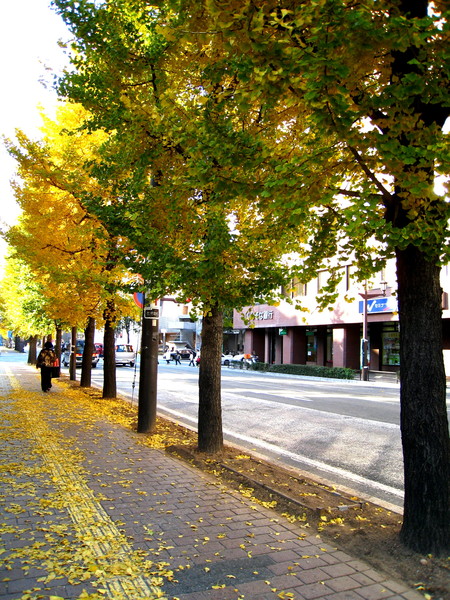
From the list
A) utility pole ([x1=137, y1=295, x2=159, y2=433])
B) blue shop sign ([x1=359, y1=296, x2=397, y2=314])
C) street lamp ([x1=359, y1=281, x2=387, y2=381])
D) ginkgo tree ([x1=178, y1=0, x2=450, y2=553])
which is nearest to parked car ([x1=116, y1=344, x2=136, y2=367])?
blue shop sign ([x1=359, y1=296, x2=397, y2=314])

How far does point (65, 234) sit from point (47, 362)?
169 inches

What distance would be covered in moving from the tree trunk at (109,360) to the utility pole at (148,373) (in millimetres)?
4830

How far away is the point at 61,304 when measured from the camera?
13.4 meters

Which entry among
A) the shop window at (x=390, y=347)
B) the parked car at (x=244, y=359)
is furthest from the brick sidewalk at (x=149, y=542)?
the parked car at (x=244, y=359)

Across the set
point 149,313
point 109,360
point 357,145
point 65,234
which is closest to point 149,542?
point 357,145

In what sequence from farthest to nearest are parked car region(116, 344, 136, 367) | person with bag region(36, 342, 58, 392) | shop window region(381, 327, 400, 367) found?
parked car region(116, 344, 136, 367) < shop window region(381, 327, 400, 367) < person with bag region(36, 342, 58, 392)

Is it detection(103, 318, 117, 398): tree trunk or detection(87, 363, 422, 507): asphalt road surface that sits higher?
detection(103, 318, 117, 398): tree trunk

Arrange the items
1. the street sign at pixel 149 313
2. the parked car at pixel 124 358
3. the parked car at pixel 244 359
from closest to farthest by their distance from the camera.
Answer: the street sign at pixel 149 313
the parked car at pixel 124 358
the parked car at pixel 244 359

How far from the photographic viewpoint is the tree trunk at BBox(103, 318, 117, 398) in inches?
539

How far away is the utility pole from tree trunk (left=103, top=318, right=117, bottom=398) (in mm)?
4830

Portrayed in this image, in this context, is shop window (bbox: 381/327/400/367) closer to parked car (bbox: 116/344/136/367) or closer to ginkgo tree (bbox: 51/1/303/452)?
parked car (bbox: 116/344/136/367)

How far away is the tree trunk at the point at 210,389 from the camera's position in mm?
7008

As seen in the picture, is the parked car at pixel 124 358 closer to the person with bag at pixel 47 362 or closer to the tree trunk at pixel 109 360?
the person with bag at pixel 47 362

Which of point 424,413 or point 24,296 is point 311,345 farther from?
point 424,413
